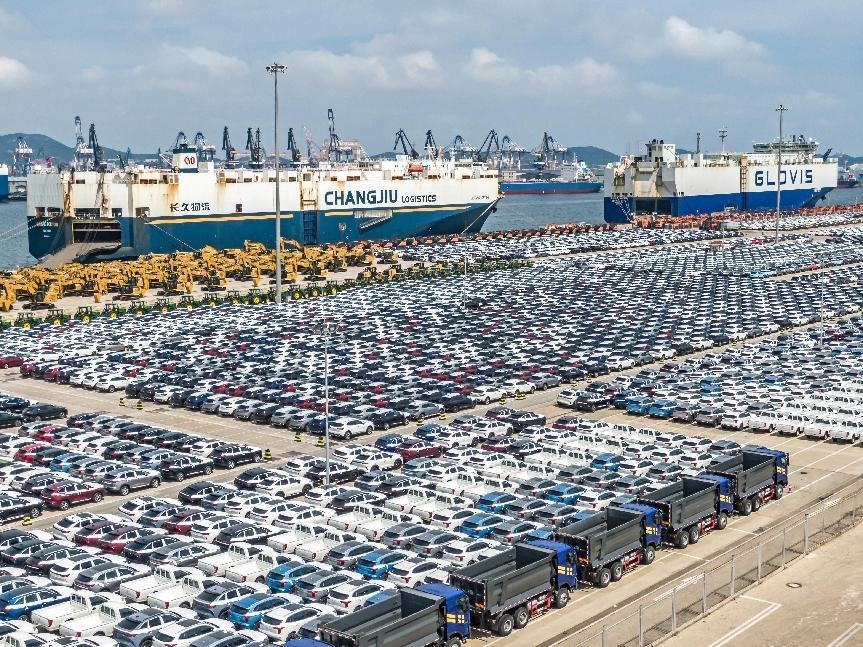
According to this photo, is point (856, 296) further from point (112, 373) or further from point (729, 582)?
point (729, 582)

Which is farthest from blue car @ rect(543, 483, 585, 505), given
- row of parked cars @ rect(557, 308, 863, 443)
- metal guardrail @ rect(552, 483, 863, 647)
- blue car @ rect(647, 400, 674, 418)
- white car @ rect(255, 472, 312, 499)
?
blue car @ rect(647, 400, 674, 418)

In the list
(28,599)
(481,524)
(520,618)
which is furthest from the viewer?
(481,524)

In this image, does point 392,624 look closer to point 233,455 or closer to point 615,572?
point 615,572

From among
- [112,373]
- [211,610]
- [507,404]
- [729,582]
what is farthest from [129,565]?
[112,373]

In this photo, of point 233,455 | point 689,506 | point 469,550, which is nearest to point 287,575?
point 469,550

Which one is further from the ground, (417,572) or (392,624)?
(392,624)

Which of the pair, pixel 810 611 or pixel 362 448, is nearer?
pixel 810 611

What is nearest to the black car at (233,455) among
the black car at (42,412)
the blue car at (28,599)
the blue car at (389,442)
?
the blue car at (389,442)
